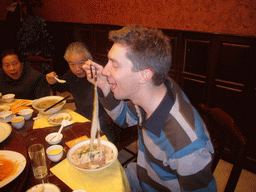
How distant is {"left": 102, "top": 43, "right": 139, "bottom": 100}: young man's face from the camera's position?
1244mm

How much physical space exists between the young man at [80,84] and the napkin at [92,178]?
104cm

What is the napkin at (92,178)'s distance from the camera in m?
1.12

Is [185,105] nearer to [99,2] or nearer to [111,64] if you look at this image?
[111,64]

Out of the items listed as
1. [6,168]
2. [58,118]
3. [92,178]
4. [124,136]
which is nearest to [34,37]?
[58,118]

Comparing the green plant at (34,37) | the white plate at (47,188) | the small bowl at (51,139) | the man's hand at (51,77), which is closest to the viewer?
the white plate at (47,188)

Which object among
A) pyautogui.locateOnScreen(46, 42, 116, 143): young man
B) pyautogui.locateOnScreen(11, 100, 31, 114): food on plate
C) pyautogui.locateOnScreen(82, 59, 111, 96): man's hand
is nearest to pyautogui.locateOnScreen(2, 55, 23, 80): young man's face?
pyautogui.locateOnScreen(46, 42, 116, 143): young man

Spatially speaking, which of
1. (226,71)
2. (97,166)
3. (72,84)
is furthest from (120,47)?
(226,71)

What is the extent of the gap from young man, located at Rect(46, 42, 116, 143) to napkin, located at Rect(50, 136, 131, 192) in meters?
1.04

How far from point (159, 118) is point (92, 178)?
22.5 inches

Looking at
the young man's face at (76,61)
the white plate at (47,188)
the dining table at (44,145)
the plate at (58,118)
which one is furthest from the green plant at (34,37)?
the white plate at (47,188)

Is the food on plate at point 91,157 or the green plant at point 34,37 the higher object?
the green plant at point 34,37

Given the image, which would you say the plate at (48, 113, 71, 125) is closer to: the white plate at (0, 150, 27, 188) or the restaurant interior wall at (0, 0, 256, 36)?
the white plate at (0, 150, 27, 188)

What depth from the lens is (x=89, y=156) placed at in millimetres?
1280

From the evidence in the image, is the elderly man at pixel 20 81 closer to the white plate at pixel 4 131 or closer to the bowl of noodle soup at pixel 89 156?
the white plate at pixel 4 131
